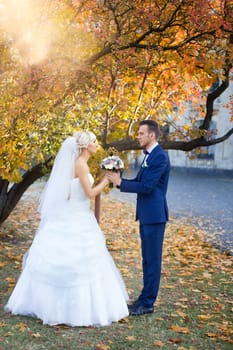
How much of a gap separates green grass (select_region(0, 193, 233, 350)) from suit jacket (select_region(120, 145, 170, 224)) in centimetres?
128

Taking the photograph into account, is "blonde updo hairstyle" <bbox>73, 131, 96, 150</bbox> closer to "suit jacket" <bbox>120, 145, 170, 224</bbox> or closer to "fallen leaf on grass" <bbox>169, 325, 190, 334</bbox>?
"suit jacket" <bbox>120, 145, 170, 224</bbox>

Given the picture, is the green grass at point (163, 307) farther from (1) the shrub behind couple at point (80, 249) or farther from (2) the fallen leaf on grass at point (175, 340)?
(1) the shrub behind couple at point (80, 249)

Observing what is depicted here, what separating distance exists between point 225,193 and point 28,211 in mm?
10706

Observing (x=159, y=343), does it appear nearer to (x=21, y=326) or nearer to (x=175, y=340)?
(x=175, y=340)

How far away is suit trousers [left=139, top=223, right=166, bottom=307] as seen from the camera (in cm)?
611

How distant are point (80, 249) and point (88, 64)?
4.35 metres

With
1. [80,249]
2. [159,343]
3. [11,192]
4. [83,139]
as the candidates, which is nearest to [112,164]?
[83,139]

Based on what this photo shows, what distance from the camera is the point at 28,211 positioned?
52.4 ft

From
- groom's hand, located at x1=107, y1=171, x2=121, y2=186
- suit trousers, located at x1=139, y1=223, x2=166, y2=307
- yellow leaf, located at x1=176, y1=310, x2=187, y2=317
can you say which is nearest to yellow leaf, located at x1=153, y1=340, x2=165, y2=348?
suit trousers, located at x1=139, y1=223, x2=166, y2=307

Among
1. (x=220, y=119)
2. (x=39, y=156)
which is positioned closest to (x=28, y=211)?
(x=39, y=156)

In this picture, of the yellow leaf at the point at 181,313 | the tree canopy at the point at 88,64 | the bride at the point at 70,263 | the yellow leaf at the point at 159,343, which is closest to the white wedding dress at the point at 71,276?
the bride at the point at 70,263

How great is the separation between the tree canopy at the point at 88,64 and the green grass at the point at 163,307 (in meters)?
2.16

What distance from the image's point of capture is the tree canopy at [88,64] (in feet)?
27.0

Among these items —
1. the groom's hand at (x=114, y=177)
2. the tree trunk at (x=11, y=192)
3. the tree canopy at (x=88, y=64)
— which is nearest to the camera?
the groom's hand at (x=114, y=177)
